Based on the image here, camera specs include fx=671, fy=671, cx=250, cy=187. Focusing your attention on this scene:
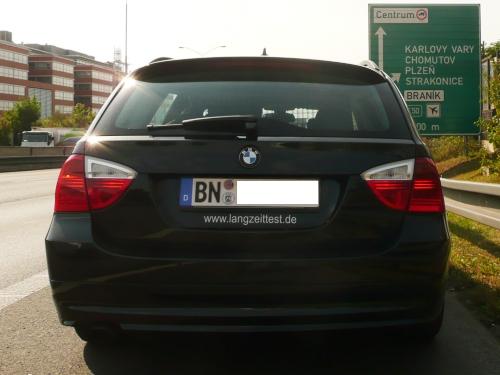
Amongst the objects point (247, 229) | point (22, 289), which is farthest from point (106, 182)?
point (22, 289)

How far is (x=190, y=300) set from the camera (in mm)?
2826

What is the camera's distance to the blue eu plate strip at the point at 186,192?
2885 millimetres

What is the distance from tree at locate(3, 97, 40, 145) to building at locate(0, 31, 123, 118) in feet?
59.2

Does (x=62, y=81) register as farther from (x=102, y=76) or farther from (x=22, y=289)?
(x=22, y=289)

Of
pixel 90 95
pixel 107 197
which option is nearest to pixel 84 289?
pixel 107 197

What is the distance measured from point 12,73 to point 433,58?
Result: 116m

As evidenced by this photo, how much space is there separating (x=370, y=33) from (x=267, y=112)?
29.3ft

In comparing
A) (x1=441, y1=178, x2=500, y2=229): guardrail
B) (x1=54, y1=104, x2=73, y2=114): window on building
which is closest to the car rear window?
(x1=441, y1=178, x2=500, y2=229): guardrail

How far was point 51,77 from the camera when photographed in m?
132

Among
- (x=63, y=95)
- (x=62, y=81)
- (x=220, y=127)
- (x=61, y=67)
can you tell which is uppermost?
(x=61, y=67)

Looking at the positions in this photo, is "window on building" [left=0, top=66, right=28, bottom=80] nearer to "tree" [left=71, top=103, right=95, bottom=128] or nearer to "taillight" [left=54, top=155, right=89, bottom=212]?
"tree" [left=71, top=103, right=95, bottom=128]

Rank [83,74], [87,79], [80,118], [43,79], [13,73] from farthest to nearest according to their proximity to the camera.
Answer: [83,74] → [87,79] → [43,79] → [13,73] → [80,118]

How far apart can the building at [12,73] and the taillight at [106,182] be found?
119 metres

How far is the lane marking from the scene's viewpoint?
4.89 metres
